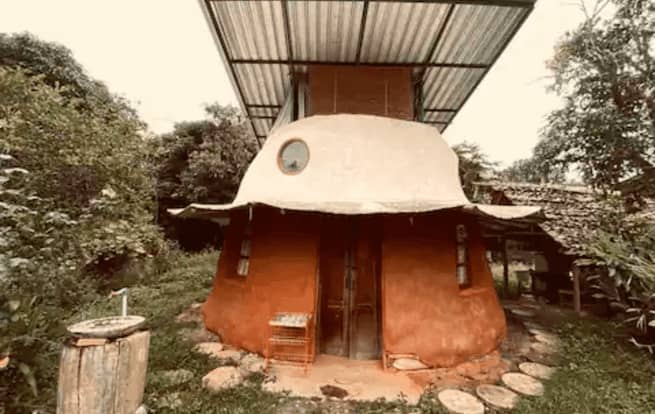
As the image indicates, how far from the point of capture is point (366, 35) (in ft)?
20.9

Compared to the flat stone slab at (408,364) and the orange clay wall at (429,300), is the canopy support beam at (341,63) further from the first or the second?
the flat stone slab at (408,364)

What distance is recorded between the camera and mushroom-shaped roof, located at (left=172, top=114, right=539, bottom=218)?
20.5ft

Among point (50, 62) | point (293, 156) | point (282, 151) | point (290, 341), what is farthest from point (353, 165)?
point (50, 62)

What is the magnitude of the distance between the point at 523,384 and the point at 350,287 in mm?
3160

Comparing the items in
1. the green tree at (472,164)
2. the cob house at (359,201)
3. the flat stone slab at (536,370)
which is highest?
the green tree at (472,164)

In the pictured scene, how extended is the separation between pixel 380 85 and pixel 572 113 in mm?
5298

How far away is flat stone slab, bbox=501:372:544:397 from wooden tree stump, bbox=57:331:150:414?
5.23m

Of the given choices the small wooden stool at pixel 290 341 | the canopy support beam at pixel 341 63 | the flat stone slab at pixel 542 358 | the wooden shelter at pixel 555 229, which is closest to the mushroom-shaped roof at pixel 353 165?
the canopy support beam at pixel 341 63

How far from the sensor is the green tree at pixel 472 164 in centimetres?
1750

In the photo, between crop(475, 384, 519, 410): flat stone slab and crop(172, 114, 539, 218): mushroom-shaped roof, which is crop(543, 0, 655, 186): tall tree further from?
crop(475, 384, 519, 410): flat stone slab

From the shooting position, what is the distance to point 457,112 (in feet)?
31.3

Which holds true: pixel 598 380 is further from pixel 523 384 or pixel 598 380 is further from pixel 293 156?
pixel 293 156

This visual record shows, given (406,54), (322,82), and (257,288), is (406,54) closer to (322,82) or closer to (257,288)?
(322,82)

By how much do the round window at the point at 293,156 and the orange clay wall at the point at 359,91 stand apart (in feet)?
3.70
